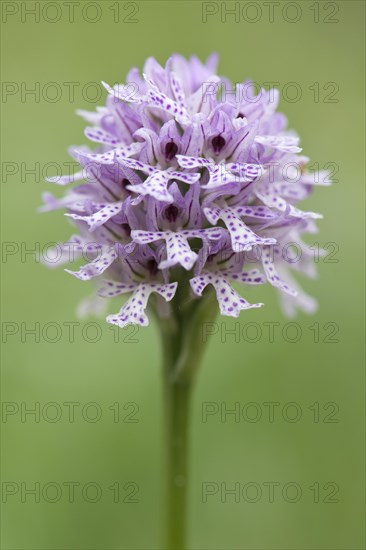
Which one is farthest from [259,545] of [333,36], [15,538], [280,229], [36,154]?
[333,36]

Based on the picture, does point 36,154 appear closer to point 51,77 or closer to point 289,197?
point 51,77

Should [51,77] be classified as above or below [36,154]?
above

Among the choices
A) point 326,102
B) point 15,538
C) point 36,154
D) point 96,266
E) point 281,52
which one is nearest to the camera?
point 96,266

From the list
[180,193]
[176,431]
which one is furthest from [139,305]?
[176,431]

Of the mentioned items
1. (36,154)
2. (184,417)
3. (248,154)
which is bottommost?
(184,417)

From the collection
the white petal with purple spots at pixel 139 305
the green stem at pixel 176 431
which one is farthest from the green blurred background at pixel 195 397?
the white petal with purple spots at pixel 139 305

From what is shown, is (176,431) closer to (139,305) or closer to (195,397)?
(139,305)

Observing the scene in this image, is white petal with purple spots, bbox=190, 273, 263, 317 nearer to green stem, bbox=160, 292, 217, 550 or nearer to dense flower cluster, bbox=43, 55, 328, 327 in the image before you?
dense flower cluster, bbox=43, 55, 328, 327

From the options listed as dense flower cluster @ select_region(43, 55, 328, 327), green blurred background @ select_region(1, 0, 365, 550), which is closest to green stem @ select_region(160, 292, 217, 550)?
dense flower cluster @ select_region(43, 55, 328, 327)
